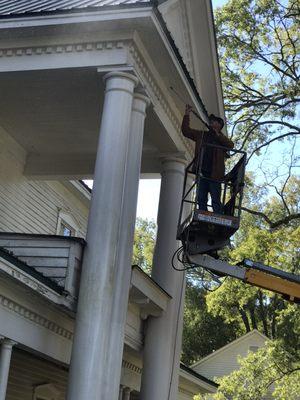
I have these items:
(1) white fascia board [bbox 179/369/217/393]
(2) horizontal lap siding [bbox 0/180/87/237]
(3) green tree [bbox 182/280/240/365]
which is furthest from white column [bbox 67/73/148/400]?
(3) green tree [bbox 182/280/240/365]

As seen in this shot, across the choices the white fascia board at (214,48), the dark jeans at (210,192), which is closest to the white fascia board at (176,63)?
the dark jeans at (210,192)

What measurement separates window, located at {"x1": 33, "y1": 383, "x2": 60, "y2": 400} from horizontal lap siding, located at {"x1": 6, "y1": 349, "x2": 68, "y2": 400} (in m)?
0.09

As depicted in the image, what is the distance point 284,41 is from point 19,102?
41.9 feet

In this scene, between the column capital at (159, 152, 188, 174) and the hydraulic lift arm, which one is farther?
the column capital at (159, 152, 188, 174)

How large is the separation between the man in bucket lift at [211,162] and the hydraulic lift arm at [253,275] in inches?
36.9

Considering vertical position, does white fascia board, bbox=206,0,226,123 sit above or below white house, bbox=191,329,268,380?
above

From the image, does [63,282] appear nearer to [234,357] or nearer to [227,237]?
[227,237]

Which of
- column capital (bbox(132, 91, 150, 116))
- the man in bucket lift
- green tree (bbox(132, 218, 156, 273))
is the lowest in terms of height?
the man in bucket lift

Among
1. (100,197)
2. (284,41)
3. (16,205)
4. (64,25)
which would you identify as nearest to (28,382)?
(16,205)

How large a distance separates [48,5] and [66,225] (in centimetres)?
951

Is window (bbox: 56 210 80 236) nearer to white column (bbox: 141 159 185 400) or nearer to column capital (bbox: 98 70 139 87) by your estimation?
white column (bbox: 141 159 185 400)

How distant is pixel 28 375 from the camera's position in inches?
539

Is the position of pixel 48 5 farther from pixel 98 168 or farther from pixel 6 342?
pixel 6 342

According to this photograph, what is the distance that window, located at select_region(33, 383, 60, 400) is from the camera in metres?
14.0
